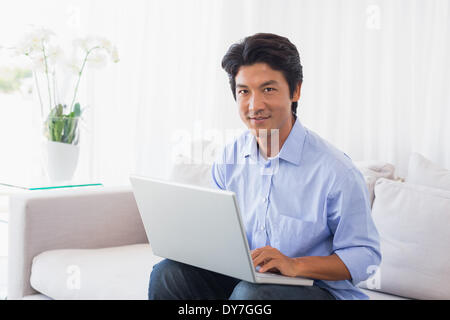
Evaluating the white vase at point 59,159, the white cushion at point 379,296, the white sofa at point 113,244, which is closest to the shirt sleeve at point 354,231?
the white sofa at point 113,244

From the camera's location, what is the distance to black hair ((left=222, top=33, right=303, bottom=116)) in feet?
4.46

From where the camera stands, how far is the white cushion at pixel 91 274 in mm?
1688

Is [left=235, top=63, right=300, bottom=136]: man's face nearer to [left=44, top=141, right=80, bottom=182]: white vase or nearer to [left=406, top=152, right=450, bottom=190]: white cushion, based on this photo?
[left=406, top=152, right=450, bottom=190]: white cushion

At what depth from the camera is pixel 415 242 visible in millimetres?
1732

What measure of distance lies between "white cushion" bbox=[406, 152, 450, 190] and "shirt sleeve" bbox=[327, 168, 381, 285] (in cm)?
70

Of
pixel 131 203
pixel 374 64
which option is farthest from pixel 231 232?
pixel 374 64

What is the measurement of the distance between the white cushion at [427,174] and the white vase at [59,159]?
138 centimetres

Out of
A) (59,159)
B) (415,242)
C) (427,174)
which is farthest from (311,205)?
(59,159)

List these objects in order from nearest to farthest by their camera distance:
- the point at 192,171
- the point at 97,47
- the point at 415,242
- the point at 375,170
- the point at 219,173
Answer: the point at 219,173 < the point at 415,242 < the point at 375,170 < the point at 192,171 < the point at 97,47

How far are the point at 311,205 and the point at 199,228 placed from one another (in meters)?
0.31

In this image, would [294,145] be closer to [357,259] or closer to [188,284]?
[357,259]

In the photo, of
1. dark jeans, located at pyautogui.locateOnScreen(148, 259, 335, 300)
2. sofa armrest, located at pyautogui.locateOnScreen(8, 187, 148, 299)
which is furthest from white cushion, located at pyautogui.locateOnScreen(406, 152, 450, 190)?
sofa armrest, located at pyautogui.locateOnScreen(8, 187, 148, 299)
